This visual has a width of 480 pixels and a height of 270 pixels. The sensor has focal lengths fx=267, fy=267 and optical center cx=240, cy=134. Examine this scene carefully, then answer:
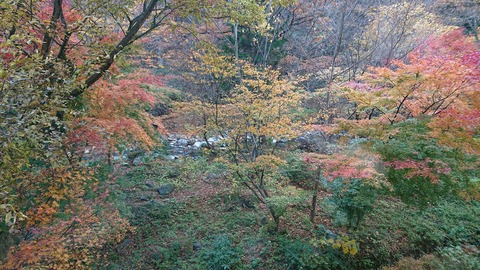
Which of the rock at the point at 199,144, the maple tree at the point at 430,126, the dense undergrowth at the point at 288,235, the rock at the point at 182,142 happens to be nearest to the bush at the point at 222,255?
the dense undergrowth at the point at 288,235

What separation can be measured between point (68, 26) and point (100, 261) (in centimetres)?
533

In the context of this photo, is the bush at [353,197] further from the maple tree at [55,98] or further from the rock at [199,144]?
the rock at [199,144]

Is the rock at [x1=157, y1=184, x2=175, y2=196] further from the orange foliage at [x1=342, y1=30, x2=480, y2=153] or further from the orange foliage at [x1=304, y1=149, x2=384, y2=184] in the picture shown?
the orange foliage at [x1=342, y1=30, x2=480, y2=153]

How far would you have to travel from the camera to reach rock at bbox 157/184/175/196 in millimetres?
9372

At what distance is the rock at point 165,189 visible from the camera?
30.7 ft

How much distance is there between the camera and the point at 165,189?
9.47m

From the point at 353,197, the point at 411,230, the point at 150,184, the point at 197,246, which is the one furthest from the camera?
the point at 150,184

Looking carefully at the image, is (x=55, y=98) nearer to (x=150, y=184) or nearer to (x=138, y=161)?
(x=150, y=184)

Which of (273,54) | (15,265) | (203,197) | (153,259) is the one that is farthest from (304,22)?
(15,265)

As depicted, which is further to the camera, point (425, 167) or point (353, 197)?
point (353, 197)

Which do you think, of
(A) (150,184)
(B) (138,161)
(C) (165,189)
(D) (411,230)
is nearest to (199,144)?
(B) (138,161)

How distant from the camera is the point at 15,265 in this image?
3.74 m

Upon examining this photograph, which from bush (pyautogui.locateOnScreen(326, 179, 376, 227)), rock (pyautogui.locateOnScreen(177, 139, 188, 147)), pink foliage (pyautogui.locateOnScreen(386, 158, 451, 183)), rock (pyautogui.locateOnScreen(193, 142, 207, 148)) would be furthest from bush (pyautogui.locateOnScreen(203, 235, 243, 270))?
rock (pyautogui.locateOnScreen(177, 139, 188, 147))

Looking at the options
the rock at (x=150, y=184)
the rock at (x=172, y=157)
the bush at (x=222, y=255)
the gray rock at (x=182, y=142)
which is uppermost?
the bush at (x=222, y=255)
